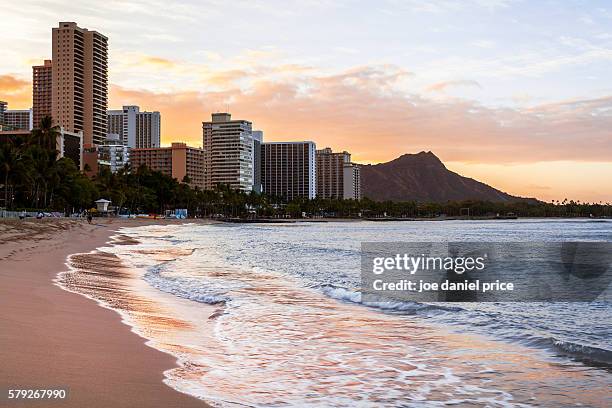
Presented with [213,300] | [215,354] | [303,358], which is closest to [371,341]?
[303,358]

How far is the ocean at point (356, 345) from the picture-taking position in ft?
20.2

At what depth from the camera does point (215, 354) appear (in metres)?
7.85

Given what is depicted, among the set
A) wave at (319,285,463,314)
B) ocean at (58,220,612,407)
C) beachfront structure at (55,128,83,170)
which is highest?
beachfront structure at (55,128,83,170)

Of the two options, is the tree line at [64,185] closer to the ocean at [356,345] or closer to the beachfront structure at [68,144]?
the beachfront structure at [68,144]

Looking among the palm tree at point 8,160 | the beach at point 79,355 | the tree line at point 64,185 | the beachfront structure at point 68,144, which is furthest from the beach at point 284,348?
the beachfront structure at point 68,144

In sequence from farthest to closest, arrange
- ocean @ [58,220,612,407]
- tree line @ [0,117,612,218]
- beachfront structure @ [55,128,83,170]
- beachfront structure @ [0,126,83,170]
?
beachfront structure @ [55,128,83,170] < beachfront structure @ [0,126,83,170] < tree line @ [0,117,612,218] < ocean @ [58,220,612,407]

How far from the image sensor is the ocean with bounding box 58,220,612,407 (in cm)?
616

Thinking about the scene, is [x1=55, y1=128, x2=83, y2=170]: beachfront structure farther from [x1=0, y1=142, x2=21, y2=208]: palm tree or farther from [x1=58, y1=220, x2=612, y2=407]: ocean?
[x1=58, y1=220, x2=612, y2=407]: ocean

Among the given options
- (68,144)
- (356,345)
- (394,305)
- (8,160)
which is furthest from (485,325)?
(68,144)

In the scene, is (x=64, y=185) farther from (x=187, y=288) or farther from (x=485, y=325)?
(x=485, y=325)

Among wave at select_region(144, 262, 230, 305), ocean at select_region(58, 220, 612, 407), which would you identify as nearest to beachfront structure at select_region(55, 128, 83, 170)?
wave at select_region(144, 262, 230, 305)

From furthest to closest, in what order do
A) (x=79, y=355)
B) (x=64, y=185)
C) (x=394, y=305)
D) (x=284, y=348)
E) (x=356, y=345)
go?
(x=64, y=185) < (x=394, y=305) < (x=356, y=345) < (x=284, y=348) < (x=79, y=355)

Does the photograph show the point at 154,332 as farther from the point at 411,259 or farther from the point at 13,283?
the point at 411,259

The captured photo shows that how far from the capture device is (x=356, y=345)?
28.4ft
